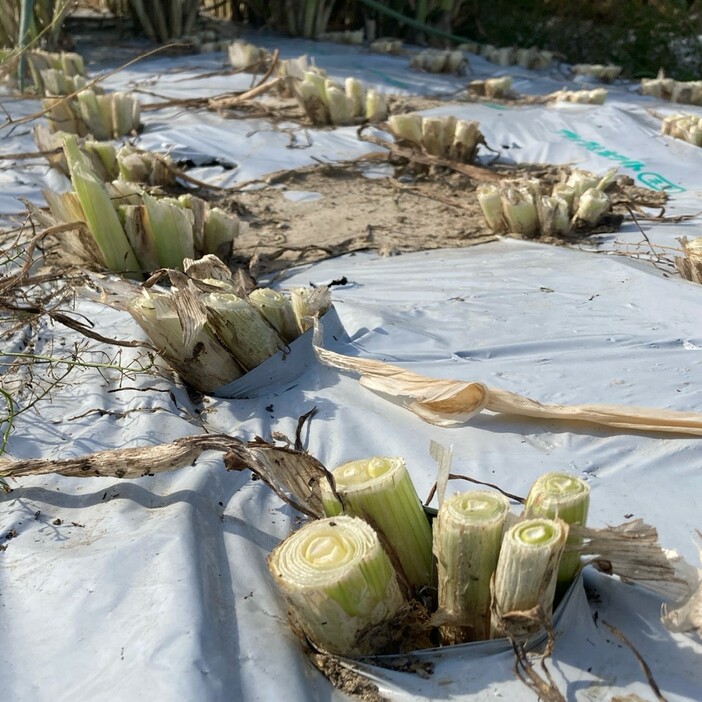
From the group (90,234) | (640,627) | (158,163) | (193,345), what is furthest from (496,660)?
(158,163)

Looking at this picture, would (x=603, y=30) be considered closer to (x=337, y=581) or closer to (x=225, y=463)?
(x=225, y=463)

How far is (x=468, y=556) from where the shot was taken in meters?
1.32

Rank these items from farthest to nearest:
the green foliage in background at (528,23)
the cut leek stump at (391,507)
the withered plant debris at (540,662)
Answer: the green foliage in background at (528,23), the cut leek stump at (391,507), the withered plant debris at (540,662)

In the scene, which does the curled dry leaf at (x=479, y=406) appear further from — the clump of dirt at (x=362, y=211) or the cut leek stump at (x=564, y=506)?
the clump of dirt at (x=362, y=211)

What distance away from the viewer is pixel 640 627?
1336 millimetres

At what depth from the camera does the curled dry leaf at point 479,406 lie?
190 cm

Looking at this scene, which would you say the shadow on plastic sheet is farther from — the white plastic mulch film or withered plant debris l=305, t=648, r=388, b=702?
withered plant debris l=305, t=648, r=388, b=702

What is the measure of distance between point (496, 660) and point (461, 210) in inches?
136

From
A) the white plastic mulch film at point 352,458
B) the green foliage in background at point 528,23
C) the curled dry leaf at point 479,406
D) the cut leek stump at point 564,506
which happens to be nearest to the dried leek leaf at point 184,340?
the white plastic mulch film at point 352,458

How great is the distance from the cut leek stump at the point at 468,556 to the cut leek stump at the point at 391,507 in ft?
0.26

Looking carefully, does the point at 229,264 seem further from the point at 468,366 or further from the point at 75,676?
the point at 75,676

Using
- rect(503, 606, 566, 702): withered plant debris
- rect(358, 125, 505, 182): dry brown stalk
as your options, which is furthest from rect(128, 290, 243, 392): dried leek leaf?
rect(358, 125, 505, 182): dry brown stalk

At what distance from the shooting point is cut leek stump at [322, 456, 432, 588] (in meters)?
1.42

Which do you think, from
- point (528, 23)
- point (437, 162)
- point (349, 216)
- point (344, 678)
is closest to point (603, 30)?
point (528, 23)
